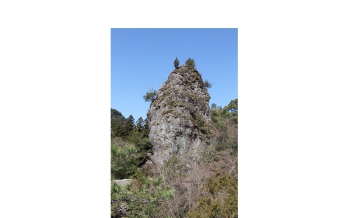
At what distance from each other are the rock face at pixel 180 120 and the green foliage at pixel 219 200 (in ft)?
11.5

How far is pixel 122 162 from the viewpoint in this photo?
346 centimetres

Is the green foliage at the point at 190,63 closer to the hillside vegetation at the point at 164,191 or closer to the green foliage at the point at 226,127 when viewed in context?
the green foliage at the point at 226,127

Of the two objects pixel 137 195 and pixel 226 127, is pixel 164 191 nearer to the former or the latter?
pixel 137 195

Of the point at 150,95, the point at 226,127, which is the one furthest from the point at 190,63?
the point at 226,127

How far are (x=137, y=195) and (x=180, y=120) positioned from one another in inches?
210

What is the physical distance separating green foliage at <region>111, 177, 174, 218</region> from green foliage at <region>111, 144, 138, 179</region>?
46 cm

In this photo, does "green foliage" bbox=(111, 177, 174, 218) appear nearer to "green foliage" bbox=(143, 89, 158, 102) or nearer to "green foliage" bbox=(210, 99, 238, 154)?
"green foliage" bbox=(143, 89, 158, 102)

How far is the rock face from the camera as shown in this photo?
24.5ft

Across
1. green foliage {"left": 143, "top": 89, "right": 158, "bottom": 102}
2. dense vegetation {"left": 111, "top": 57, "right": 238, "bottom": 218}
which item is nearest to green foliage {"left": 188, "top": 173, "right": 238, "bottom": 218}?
dense vegetation {"left": 111, "top": 57, "right": 238, "bottom": 218}

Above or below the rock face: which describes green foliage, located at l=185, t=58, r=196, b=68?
above
